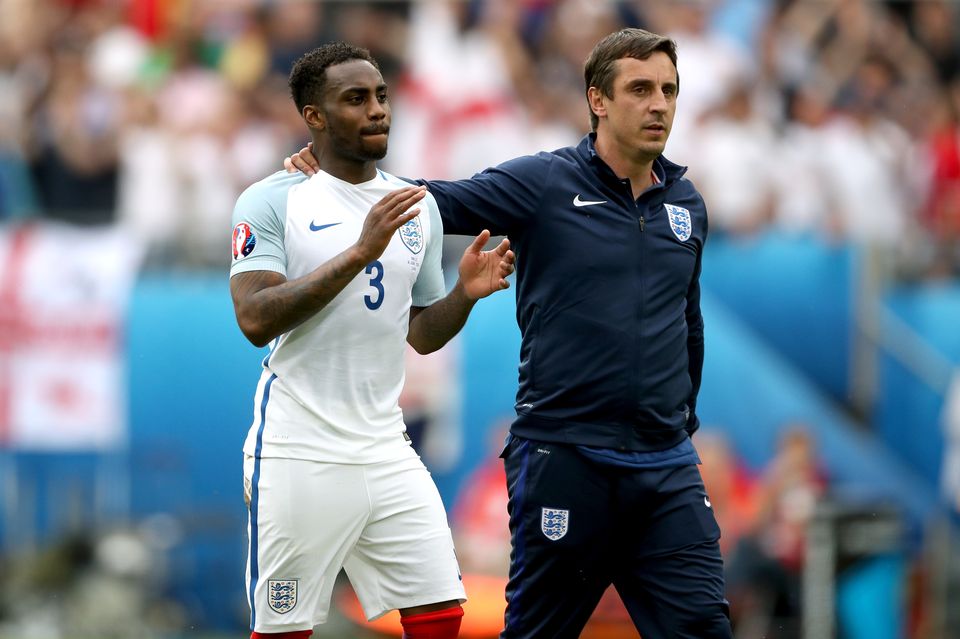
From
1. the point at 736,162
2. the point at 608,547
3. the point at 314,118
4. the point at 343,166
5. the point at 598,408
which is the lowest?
the point at 608,547

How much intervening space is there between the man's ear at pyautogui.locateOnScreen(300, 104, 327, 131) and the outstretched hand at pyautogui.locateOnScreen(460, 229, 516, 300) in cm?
70

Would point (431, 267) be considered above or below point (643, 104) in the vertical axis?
below

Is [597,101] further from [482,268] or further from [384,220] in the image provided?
[384,220]

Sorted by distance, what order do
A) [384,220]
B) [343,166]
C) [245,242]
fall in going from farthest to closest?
[343,166] < [245,242] < [384,220]

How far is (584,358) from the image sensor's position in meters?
5.73

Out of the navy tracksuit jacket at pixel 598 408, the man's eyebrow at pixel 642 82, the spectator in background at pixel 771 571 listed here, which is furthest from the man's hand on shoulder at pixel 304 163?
the spectator in background at pixel 771 571

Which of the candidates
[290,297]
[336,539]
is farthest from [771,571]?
[290,297]

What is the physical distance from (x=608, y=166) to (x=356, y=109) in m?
1.01

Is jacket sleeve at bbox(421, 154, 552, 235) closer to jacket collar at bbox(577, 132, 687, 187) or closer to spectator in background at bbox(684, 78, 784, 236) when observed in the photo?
jacket collar at bbox(577, 132, 687, 187)

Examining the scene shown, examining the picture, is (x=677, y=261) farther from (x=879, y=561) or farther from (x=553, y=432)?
(x=879, y=561)

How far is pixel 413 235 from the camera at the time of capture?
18.7ft

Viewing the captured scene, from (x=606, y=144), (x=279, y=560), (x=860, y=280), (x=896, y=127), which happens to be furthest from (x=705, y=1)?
(x=279, y=560)

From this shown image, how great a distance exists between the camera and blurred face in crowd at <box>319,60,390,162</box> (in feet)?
18.1

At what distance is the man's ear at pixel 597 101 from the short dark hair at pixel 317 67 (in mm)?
902
